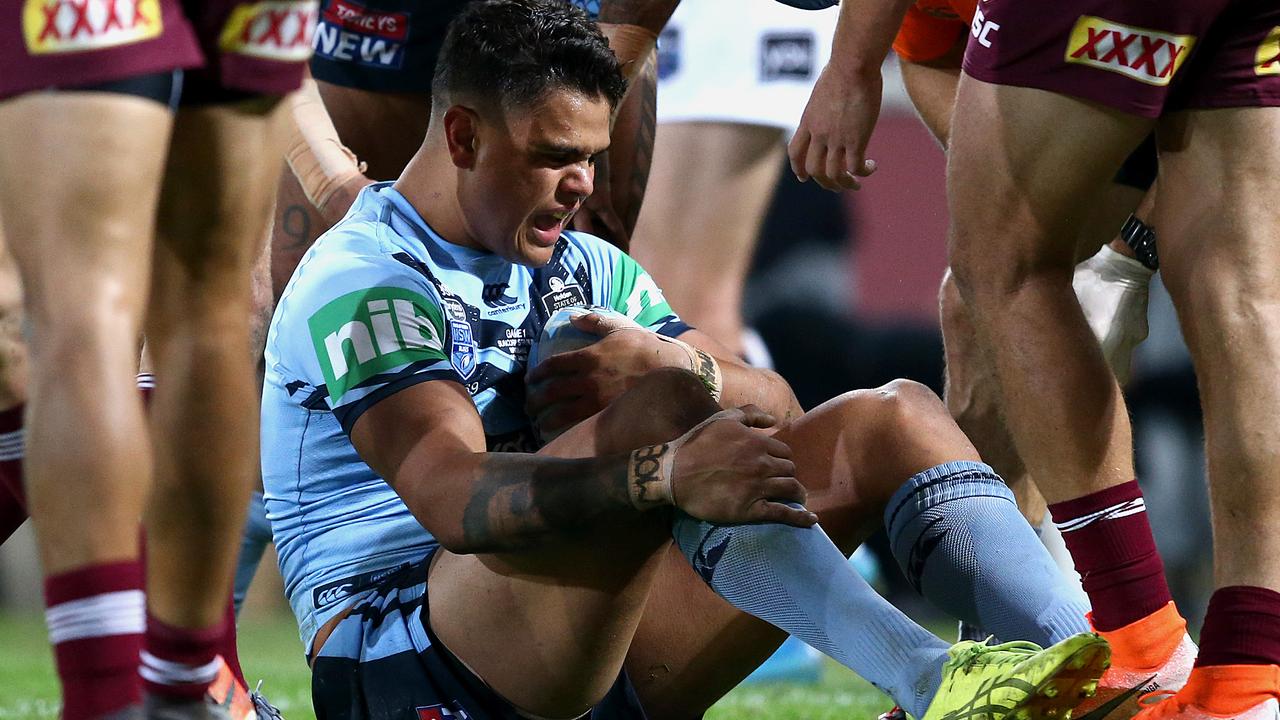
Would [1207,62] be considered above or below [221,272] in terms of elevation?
above

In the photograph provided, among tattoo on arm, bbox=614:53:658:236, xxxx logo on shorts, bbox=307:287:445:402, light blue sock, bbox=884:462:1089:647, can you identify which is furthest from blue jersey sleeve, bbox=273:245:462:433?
tattoo on arm, bbox=614:53:658:236

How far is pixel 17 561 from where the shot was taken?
23.7ft

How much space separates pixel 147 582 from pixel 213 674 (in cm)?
13

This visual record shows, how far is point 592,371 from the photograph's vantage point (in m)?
2.50

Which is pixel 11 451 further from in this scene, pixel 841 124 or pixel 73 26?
pixel 841 124

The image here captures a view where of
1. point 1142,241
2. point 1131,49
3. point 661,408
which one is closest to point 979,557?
point 661,408

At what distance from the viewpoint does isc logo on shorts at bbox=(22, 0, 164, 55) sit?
1669 millimetres

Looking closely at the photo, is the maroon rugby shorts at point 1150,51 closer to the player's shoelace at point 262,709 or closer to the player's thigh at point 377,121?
the player's shoelace at point 262,709

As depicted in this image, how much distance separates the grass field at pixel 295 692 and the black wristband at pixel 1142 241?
1123mm

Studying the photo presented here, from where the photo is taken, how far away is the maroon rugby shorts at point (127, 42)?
1669 millimetres

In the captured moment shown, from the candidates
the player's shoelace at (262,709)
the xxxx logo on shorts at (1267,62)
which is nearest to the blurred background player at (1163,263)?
the xxxx logo on shorts at (1267,62)

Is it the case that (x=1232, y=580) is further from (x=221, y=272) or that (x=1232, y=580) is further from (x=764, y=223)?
(x=764, y=223)

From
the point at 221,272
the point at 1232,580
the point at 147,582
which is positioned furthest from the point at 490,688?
the point at 1232,580

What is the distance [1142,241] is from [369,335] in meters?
1.83
